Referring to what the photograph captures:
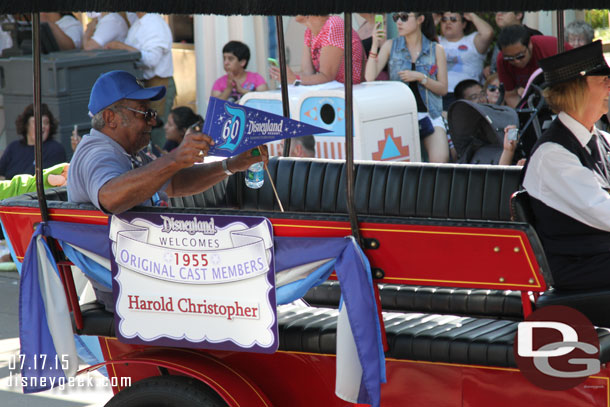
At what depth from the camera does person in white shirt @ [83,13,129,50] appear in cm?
957

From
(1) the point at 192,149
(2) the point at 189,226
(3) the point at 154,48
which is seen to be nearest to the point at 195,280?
(2) the point at 189,226

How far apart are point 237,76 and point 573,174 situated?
5.49 m

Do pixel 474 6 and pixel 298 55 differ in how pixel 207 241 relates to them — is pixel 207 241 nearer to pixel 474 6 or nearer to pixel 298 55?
pixel 474 6

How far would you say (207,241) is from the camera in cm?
327

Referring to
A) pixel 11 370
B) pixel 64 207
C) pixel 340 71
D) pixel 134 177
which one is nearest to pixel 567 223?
pixel 134 177

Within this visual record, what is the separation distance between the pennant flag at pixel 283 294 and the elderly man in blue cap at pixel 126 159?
191mm

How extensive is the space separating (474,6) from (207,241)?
1.24 metres

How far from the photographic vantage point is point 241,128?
3.30 meters

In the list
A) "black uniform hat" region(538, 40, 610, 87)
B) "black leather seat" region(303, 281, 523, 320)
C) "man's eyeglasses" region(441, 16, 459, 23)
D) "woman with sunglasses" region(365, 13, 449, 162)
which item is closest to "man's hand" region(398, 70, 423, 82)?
"woman with sunglasses" region(365, 13, 449, 162)

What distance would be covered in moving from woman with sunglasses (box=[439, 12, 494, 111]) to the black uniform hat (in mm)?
4362

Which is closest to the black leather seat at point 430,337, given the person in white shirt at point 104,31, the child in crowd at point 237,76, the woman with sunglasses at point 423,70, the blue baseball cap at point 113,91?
the blue baseball cap at point 113,91

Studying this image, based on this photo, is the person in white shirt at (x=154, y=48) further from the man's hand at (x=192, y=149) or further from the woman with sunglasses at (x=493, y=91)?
the man's hand at (x=192, y=149)

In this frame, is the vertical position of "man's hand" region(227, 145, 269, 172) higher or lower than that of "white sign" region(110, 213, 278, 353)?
higher

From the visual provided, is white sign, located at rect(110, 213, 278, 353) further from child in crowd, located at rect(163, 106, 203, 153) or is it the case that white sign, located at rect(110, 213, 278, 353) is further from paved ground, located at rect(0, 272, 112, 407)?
child in crowd, located at rect(163, 106, 203, 153)
